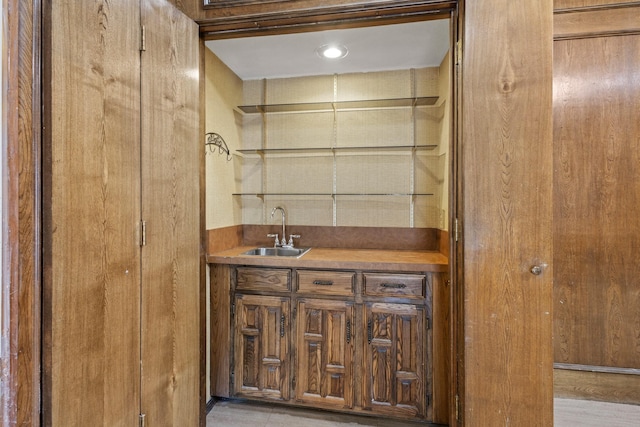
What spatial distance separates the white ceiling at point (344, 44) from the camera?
6.72 ft

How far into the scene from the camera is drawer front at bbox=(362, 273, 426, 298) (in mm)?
1912

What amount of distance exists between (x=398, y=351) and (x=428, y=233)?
968mm

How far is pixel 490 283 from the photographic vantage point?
4.58 ft

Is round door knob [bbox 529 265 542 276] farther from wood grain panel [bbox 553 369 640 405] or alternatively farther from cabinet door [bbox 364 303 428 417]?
wood grain panel [bbox 553 369 640 405]

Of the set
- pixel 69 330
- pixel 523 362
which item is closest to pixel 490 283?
pixel 523 362

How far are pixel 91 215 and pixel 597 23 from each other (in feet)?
8.44

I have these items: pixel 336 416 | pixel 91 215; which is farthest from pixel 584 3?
pixel 336 416

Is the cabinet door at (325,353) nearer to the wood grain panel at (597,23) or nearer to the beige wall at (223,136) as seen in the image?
the beige wall at (223,136)

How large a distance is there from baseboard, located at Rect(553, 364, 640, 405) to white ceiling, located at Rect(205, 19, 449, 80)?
2125 millimetres

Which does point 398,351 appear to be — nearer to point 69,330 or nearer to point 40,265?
point 69,330

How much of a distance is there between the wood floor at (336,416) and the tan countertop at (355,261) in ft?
3.08

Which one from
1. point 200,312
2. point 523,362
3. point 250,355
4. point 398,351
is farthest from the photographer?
point 250,355

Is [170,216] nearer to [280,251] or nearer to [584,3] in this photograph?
[280,251]

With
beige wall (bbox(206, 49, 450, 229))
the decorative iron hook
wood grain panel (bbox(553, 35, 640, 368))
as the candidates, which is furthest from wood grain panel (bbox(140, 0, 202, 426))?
wood grain panel (bbox(553, 35, 640, 368))
